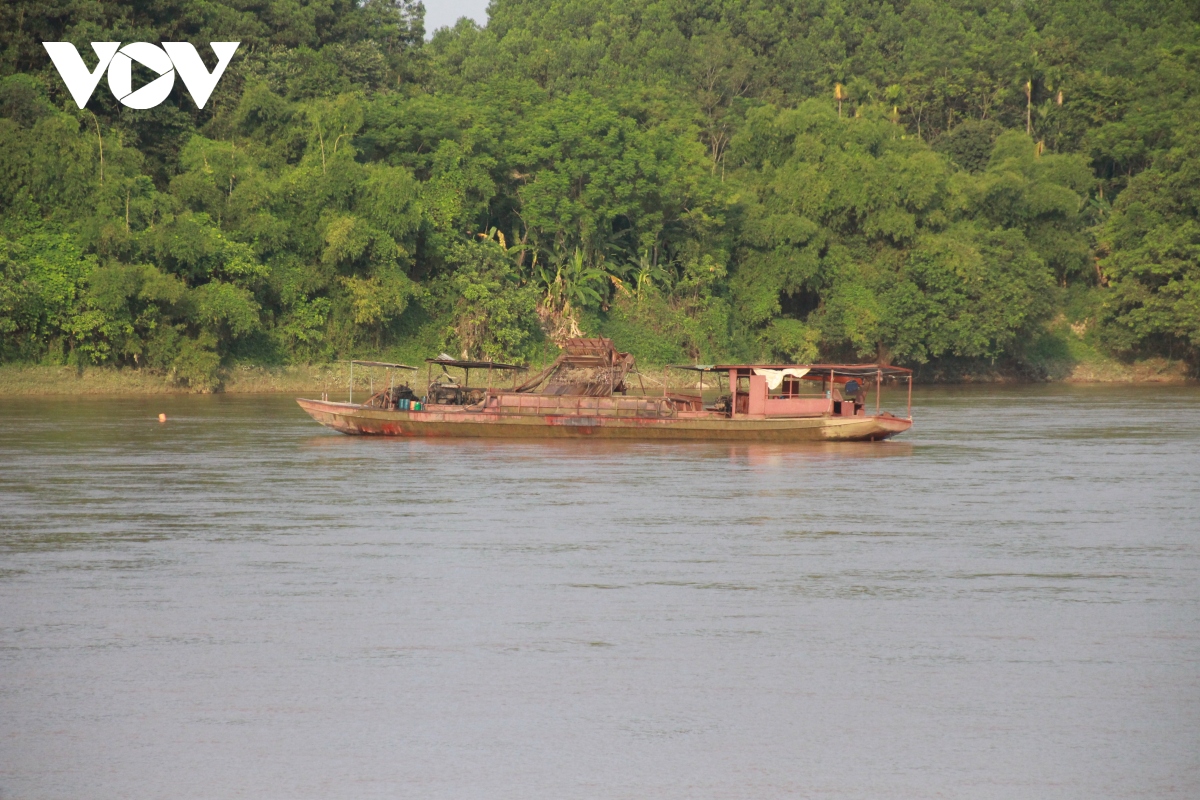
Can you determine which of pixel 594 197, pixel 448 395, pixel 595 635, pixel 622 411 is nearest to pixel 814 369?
pixel 622 411

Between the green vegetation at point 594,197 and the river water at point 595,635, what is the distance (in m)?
29.3

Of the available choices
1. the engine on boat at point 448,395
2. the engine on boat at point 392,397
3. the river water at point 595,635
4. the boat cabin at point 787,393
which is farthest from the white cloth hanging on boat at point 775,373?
the engine on boat at point 392,397

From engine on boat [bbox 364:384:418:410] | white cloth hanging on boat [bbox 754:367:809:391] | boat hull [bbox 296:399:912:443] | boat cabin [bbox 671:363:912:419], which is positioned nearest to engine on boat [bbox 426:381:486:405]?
engine on boat [bbox 364:384:418:410]

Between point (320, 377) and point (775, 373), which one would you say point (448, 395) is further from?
point (320, 377)

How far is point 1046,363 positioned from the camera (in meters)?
75.2

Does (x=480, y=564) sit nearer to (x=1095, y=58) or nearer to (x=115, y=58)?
(x=115, y=58)

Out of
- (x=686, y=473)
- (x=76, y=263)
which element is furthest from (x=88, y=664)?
(x=76, y=263)

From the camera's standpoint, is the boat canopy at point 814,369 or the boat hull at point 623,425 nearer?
the boat hull at point 623,425

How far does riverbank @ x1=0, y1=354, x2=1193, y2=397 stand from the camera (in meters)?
54.9

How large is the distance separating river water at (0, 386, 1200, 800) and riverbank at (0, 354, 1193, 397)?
76.9 feet

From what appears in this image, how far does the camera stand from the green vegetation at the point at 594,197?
185 feet

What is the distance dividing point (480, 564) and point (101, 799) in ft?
29.9

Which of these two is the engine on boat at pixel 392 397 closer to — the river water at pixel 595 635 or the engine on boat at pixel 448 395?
the engine on boat at pixel 448 395

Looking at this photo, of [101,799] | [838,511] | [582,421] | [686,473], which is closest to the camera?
[101,799]
